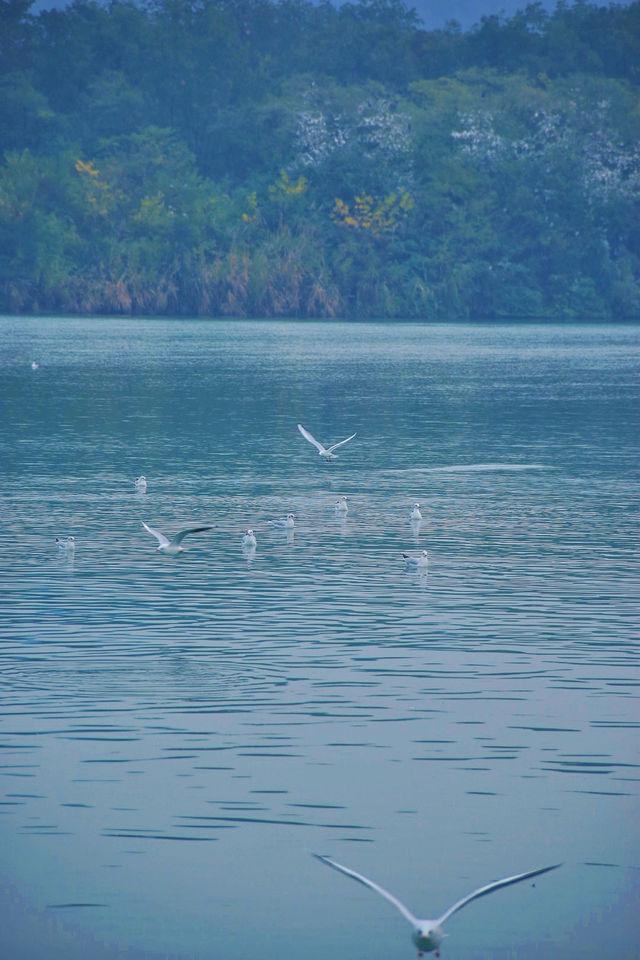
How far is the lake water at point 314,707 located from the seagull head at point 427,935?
0.49m

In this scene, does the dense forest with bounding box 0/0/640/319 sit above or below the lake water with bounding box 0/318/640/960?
above

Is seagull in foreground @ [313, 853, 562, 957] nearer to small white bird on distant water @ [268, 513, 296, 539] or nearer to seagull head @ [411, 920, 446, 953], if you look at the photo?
seagull head @ [411, 920, 446, 953]

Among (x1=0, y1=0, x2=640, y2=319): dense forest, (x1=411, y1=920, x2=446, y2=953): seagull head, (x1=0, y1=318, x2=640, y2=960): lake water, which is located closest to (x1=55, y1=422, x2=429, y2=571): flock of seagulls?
(x1=0, y1=318, x2=640, y2=960): lake water

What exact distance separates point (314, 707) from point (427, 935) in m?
5.59

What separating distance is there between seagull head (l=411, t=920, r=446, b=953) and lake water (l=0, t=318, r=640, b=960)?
0.49 meters

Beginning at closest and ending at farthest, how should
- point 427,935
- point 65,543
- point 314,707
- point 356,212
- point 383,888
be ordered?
point 427,935 → point 383,888 → point 314,707 → point 65,543 → point 356,212

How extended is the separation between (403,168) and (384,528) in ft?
308

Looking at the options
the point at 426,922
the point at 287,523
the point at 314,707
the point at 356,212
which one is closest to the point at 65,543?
the point at 287,523

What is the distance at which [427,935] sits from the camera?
10.6 m

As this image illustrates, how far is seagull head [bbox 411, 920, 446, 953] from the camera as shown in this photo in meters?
10.6

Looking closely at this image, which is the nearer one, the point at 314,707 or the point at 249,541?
the point at 314,707

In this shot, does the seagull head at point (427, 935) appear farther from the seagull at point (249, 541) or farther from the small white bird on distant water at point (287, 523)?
the small white bird on distant water at point (287, 523)

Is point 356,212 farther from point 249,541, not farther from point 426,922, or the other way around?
point 426,922

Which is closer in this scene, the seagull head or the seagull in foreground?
the seagull in foreground
